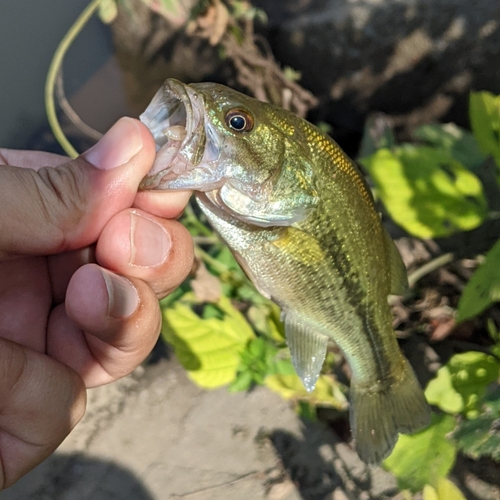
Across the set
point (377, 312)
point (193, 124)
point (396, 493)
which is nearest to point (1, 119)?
point (193, 124)

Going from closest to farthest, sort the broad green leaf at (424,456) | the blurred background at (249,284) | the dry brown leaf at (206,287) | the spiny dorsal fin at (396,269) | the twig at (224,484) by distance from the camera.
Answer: the spiny dorsal fin at (396,269) → the broad green leaf at (424,456) → the blurred background at (249,284) → the dry brown leaf at (206,287) → the twig at (224,484)

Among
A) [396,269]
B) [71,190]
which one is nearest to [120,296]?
[71,190]

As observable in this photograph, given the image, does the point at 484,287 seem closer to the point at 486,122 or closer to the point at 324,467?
the point at 486,122

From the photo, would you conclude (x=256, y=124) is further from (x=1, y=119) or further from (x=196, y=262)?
(x=1, y=119)

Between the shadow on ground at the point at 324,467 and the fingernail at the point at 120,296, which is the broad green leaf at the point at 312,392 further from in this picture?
the fingernail at the point at 120,296

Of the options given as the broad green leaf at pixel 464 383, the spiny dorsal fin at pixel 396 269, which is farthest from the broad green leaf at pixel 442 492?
the spiny dorsal fin at pixel 396 269

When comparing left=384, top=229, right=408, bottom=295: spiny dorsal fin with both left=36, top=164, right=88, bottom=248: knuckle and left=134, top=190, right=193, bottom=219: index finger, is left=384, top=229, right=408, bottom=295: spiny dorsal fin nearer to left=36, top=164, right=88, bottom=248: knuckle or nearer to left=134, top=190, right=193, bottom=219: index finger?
left=134, top=190, right=193, bottom=219: index finger
